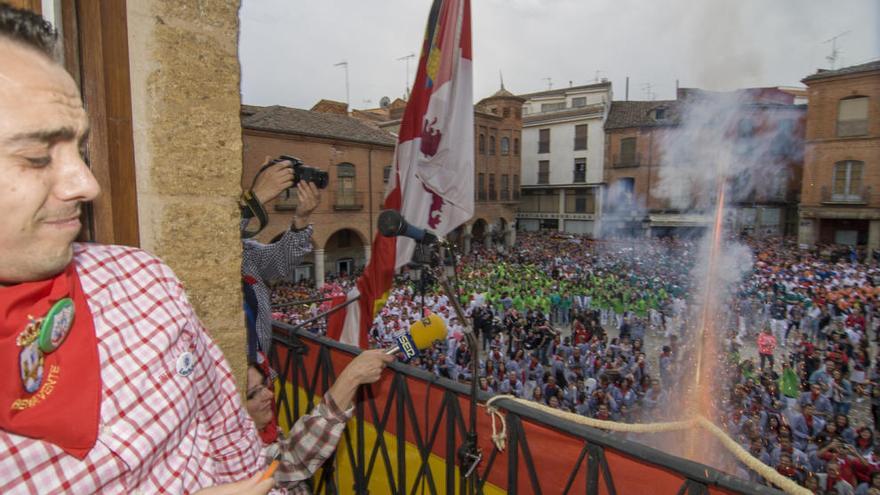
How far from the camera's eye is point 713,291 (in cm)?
1828

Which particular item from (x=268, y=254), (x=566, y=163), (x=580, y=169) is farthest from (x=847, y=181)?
(x=268, y=254)

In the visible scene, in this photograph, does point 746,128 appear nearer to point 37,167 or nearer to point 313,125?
point 313,125

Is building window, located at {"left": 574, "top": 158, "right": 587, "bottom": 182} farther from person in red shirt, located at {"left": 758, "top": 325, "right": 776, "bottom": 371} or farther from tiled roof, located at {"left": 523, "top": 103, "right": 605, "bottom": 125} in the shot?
person in red shirt, located at {"left": 758, "top": 325, "right": 776, "bottom": 371}

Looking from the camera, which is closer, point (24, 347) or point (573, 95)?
point (24, 347)

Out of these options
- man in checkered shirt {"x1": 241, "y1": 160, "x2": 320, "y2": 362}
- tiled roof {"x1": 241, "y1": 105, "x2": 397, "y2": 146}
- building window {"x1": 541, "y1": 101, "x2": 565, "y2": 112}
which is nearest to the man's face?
man in checkered shirt {"x1": 241, "y1": 160, "x2": 320, "y2": 362}

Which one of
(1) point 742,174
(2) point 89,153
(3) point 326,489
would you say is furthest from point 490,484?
(1) point 742,174

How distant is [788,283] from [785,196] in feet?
50.2

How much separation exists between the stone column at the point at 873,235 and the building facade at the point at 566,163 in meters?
15.0

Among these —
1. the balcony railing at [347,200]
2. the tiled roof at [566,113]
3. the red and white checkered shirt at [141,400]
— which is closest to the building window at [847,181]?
the tiled roof at [566,113]

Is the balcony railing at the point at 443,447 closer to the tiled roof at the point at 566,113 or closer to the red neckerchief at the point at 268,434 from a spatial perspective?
the red neckerchief at the point at 268,434

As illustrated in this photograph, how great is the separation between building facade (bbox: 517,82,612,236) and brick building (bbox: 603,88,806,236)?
0.91m

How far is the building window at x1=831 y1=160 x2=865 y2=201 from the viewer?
80.8 ft

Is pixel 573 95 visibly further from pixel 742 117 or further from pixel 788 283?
pixel 788 283

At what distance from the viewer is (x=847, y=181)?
25219 mm
